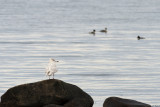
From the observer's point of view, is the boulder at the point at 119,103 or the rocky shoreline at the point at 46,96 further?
the rocky shoreline at the point at 46,96

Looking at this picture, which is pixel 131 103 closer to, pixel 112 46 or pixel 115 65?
pixel 115 65

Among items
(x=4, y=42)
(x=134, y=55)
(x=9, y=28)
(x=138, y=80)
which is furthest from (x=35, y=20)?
(x=138, y=80)

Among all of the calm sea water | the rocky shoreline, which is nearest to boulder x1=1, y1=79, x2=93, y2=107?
the rocky shoreline

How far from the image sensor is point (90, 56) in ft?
141

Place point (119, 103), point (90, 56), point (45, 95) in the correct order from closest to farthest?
1. point (119, 103)
2. point (45, 95)
3. point (90, 56)

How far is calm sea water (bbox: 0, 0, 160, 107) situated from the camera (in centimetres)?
2988

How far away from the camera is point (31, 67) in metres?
36.7

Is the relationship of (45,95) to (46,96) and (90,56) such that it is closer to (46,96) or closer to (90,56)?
(46,96)

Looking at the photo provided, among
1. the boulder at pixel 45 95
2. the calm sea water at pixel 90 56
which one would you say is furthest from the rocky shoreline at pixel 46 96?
the calm sea water at pixel 90 56

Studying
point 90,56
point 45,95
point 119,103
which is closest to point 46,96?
point 45,95

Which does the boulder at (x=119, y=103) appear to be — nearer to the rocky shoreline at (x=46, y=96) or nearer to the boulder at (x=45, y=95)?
the rocky shoreline at (x=46, y=96)

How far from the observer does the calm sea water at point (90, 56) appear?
2988 cm

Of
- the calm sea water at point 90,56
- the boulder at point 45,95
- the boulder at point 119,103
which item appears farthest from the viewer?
the calm sea water at point 90,56

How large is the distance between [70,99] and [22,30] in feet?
141
